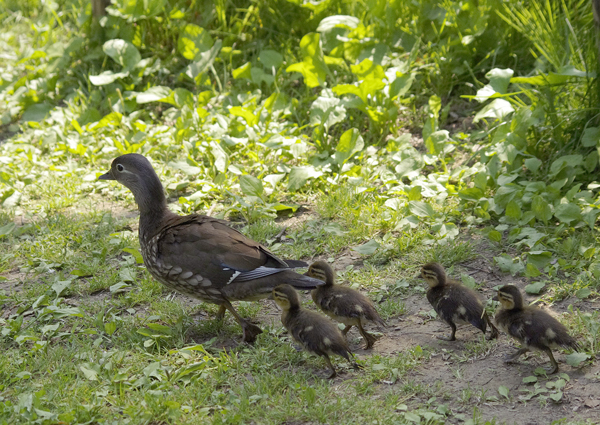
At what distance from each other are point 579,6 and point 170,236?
470 centimetres

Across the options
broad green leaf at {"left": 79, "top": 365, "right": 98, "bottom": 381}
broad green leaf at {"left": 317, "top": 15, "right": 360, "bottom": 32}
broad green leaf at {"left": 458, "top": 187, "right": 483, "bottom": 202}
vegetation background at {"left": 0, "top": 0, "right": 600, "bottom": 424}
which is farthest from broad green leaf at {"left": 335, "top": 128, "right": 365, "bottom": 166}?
broad green leaf at {"left": 79, "top": 365, "right": 98, "bottom": 381}

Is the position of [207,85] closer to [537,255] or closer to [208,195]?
[208,195]

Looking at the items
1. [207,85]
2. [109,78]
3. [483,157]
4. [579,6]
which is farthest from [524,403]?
[109,78]

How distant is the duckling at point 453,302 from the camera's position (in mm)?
4090

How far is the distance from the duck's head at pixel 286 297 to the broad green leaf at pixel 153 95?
4041 millimetres

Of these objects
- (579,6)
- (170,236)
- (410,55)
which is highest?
(579,6)

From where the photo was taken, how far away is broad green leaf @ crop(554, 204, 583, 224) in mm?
5117

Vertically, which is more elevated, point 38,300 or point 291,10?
point 291,10

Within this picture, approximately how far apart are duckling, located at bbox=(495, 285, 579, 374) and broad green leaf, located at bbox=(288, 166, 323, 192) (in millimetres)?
2644

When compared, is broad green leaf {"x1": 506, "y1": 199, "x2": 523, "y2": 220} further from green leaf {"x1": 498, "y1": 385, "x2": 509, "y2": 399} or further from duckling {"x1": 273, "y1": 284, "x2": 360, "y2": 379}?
duckling {"x1": 273, "y1": 284, "x2": 360, "y2": 379}

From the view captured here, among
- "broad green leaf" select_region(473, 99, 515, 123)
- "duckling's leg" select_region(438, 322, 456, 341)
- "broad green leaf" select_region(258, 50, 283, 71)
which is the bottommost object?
"duckling's leg" select_region(438, 322, 456, 341)

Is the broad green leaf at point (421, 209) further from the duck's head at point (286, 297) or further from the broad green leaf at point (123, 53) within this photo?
the broad green leaf at point (123, 53)

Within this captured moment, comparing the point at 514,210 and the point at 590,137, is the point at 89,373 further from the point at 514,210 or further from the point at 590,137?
the point at 590,137

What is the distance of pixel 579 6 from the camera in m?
6.36
